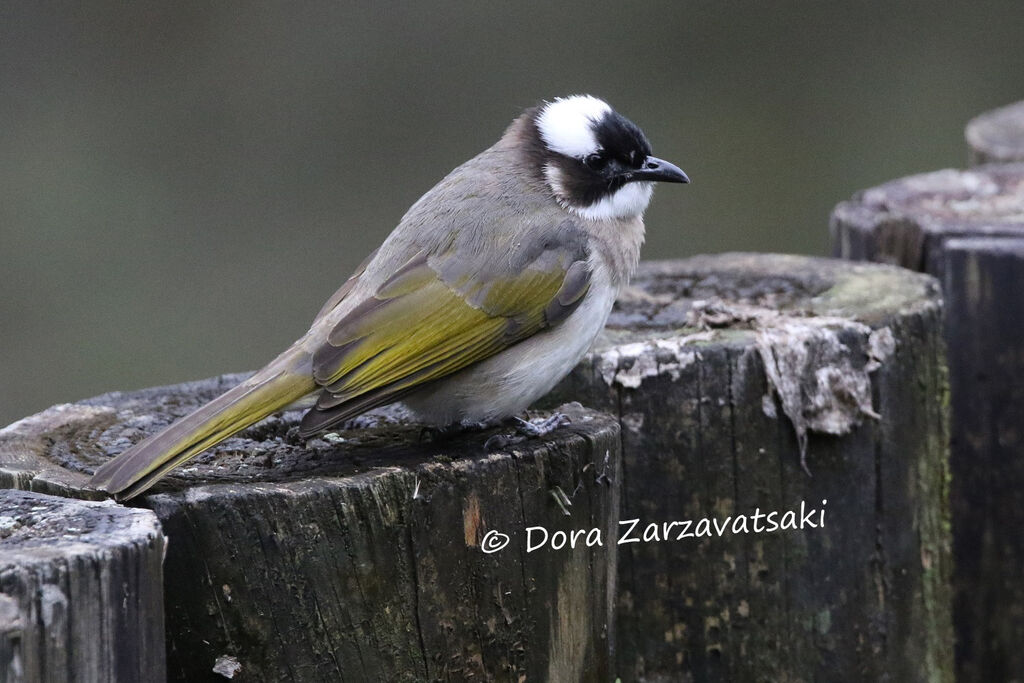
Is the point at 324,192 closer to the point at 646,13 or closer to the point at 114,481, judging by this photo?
the point at 646,13

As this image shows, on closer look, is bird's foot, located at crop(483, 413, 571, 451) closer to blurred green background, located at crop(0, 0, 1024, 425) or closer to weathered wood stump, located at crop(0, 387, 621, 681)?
weathered wood stump, located at crop(0, 387, 621, 681)

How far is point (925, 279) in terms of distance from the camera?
515 centimetres

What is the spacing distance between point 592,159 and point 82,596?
95.5 inches

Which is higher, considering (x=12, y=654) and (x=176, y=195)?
(x=176, y=195)

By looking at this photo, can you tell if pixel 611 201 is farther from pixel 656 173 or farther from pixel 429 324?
pixel 429 324

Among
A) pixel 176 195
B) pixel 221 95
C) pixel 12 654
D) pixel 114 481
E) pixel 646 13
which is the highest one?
pixel 646 13

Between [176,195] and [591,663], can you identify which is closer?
[591,663]

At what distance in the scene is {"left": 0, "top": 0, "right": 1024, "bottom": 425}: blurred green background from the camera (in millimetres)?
10969

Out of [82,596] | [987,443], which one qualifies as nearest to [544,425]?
[82,596]

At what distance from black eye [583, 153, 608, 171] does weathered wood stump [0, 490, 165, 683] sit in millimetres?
2128

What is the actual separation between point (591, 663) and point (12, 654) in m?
1.60

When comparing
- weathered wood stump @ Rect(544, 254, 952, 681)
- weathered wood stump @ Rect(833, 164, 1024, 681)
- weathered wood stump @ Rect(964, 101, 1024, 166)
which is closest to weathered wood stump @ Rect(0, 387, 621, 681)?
weathered wood stump @ Rect(544, 254, 952, 681)

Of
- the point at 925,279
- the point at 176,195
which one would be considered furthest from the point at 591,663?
the point at 176,195

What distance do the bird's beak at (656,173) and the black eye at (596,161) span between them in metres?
0.10
